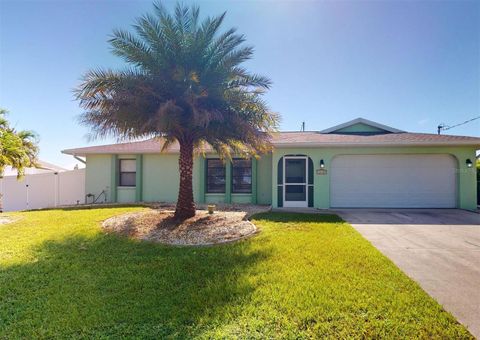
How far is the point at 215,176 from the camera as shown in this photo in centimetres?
1366

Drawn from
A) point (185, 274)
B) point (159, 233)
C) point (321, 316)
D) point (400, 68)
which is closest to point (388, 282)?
point (321, 316)

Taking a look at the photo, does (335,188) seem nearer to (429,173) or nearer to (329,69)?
(429,173)

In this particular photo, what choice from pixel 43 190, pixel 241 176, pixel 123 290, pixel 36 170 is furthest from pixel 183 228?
pixel 36 170

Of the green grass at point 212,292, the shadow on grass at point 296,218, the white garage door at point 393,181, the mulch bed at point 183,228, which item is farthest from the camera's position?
the white garage door at point 393,181

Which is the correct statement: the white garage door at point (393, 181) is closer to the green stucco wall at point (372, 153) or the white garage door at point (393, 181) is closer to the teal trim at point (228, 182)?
the green stucco wall at point (372, 153)

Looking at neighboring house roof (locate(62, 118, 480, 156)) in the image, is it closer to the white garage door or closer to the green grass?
the white garage door

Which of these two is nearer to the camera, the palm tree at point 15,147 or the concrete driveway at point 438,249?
the concrete driveway at point 438,249

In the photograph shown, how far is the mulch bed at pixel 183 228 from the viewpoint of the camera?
21.4ft

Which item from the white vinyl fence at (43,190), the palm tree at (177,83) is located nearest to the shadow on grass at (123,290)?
the palm tree at (177,83)

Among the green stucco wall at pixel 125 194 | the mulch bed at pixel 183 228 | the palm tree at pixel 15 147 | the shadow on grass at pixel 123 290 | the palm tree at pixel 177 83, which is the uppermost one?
the palm tree at pixel 177 83

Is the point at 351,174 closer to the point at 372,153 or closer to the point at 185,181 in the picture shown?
the point at 372,153

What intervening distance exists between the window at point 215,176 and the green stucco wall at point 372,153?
322 centimetres

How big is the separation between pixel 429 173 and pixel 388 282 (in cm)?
1065

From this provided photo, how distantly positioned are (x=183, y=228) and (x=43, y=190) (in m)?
13.1
